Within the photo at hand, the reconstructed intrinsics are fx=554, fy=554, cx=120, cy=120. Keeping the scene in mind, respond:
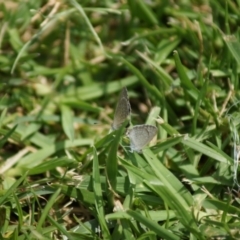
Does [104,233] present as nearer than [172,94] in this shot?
Yes

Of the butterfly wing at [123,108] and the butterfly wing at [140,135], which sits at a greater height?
the butterfly wing at [123,108]

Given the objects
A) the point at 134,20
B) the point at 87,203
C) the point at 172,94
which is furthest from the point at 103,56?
the point at 87,203

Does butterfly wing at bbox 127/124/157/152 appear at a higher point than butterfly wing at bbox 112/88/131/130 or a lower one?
lower

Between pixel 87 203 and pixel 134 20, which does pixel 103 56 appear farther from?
pixel 87 203

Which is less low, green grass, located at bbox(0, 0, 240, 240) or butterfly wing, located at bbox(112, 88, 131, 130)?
butterfly wing, located at bbox(112, 88, 131, 130)

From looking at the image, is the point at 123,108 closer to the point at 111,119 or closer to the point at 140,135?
the point at 140,135

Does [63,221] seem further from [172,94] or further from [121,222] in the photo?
[172,94]

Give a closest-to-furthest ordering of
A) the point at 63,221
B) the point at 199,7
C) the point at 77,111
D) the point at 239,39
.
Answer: the point at 63,221
the point at 239,39
the point at 77,111
the point at 199,7

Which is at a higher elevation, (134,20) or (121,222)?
(134,20)

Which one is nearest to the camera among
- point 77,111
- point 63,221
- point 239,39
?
point 63,221
